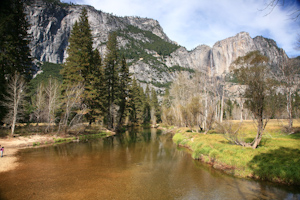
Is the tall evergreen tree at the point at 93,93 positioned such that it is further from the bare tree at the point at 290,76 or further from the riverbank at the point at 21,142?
the bare tree at the point at 290,76

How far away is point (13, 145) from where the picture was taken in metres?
17.6

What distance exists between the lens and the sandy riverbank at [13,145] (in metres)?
11.7

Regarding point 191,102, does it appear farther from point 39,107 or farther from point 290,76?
point 39,107

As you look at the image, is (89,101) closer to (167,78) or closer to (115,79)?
(115,79)

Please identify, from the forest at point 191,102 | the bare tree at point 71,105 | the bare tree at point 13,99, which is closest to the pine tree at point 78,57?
the forest at point 191,102

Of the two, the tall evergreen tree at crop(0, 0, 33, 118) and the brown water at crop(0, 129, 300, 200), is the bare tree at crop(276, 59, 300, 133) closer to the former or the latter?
the brown water at crop(0, 129, 300, 200)

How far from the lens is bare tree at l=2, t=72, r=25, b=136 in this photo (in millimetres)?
20125

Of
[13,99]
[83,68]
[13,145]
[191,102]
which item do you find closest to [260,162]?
[191,102]

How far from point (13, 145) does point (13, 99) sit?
22.3 feet

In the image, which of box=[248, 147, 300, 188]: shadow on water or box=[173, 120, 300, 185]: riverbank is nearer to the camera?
box=[248, 147, 300, 188]: shadow on water

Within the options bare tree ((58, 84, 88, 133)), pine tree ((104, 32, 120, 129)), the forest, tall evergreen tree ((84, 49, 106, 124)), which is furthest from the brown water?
pine tree ((104, 32, 120, 129))

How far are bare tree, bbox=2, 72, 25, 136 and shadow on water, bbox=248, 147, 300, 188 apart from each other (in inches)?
1028

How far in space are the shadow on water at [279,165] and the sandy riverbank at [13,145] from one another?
16.9 meters

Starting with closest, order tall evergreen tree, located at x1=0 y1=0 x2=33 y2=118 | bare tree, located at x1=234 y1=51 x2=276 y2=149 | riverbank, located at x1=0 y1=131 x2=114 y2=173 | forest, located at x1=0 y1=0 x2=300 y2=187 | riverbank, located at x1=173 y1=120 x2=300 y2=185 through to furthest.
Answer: riverbank, located at x1=173 y1=120 x2=300 y2=185
forest, located at x1=0 y1=0 x2=300 y2=187
bare tree, located at x1=234 y1=51 x2=276 y2=149
riverbank, located at x1=0 y1=131 x2=114 y2=173
tall evergreen tree, located at x1=0 y1=0 x2=33 y2=118
